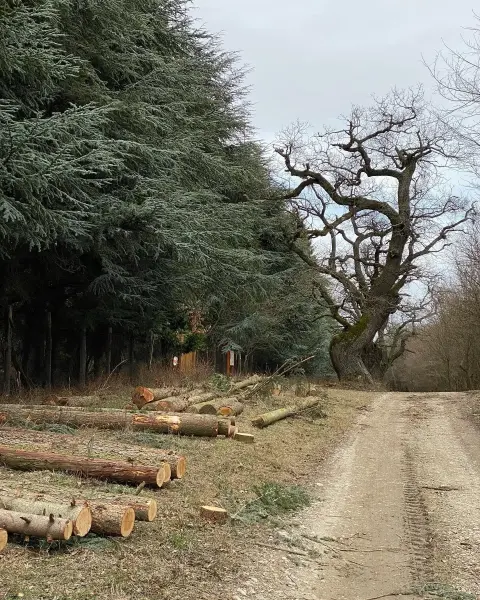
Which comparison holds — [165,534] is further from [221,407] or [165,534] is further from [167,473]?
[221,407]

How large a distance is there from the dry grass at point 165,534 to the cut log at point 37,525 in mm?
131

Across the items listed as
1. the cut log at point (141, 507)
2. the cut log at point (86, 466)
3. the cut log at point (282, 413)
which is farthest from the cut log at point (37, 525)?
the cut log at point (282, 413)

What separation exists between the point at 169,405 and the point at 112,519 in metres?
6.61

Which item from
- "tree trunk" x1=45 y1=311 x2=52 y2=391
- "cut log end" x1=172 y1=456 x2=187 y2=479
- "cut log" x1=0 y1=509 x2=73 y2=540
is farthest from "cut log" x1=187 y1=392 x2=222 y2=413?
"cut log" x1=0 y1=509 x2=73 y2=540

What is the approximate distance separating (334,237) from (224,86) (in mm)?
11263

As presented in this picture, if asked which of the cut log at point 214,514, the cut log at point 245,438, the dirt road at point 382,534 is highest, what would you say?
the cut log at point 245,438

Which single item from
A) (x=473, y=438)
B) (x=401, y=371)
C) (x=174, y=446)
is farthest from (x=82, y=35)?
(x=401, y=371)

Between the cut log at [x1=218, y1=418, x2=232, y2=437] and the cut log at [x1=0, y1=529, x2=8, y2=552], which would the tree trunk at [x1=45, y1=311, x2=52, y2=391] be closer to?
the cut log at [x1=218, y1=418, x2=232, y2=437]

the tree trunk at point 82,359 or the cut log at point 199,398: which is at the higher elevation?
the tree trunk at point 82,359

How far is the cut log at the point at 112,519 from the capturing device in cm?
519

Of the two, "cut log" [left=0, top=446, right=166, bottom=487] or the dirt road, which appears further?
"cut log" [left=0, top=446, right=166, bottom=487]

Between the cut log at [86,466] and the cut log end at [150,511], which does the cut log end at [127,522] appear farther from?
the cut log at [86,466]

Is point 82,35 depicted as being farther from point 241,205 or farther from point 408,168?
point 408,168

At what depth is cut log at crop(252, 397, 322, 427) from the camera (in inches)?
493
